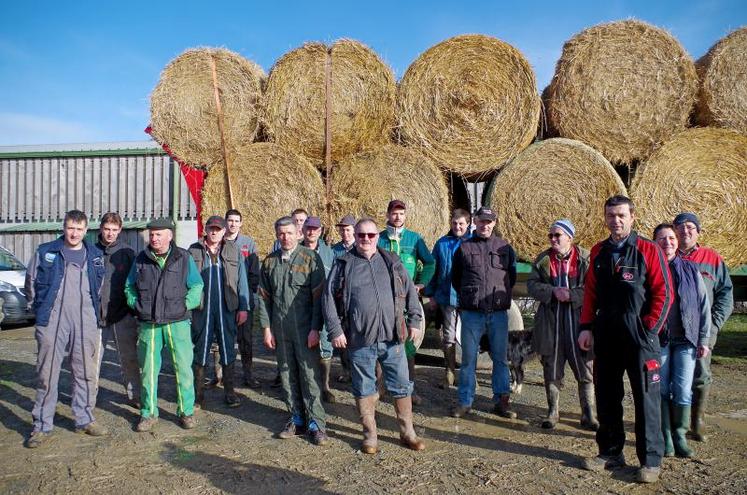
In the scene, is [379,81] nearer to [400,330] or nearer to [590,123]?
[590,123]

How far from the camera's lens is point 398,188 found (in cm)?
634

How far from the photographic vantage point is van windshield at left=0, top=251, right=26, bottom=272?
1112 centimetres

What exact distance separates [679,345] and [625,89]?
9.69 ft

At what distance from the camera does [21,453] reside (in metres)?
4.26

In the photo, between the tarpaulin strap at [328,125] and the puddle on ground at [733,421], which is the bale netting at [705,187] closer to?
the puddle on ground at [733,421]

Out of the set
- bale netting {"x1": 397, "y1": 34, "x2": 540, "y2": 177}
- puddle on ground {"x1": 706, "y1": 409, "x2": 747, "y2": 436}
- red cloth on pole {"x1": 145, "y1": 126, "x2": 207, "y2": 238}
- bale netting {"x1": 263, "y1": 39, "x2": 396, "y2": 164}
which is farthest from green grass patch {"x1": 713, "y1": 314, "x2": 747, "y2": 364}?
red cloth on pole {"x1": 145, "y1": 126, "x2": 207, "y2": 238}

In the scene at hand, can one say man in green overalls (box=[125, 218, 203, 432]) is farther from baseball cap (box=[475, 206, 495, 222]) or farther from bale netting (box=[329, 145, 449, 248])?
baseball cap (box=[475, 206, 495, 222])

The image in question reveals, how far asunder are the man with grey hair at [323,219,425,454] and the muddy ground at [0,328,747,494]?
31cm

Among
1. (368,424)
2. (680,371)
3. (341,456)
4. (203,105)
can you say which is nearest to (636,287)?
(680,371)

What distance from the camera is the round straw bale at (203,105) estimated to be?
653cm

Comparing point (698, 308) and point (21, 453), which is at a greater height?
point (698, 308)

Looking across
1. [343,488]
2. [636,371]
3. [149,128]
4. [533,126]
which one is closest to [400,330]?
[343,488]

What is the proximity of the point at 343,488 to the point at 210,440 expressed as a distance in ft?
4.67

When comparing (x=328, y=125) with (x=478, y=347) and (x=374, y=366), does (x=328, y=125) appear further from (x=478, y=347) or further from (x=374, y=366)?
(x=374, y=366)
